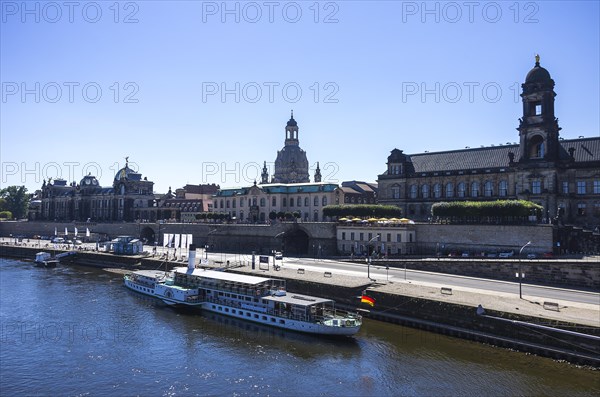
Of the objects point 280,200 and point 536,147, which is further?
point 280,200

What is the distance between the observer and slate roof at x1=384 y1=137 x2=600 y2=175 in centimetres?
7336

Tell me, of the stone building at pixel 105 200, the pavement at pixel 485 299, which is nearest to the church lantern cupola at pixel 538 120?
the pavement at pixel 485 299

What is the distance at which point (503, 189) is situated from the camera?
8031cm

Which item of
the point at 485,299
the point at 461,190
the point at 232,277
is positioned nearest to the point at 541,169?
the point at 461,190

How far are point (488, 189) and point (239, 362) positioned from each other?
62.5 metres

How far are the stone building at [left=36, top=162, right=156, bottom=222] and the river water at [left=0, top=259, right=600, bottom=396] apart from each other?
102m

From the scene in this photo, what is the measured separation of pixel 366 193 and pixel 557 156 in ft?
186

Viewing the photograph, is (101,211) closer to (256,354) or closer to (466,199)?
(466,199)

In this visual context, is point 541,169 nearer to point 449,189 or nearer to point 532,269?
point 449,189

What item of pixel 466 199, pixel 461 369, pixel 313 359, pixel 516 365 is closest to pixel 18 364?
pixel 313 359

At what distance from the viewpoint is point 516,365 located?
3344cm

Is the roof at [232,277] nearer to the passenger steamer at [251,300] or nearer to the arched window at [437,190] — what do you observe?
the passenger steamer at [251,300]

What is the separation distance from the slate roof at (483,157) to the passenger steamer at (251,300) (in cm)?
4981

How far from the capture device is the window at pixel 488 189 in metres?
81.6
